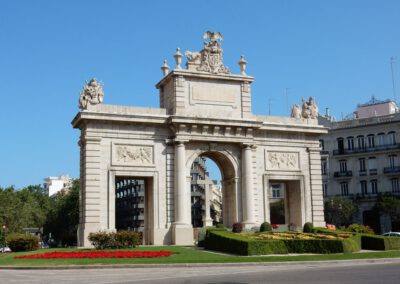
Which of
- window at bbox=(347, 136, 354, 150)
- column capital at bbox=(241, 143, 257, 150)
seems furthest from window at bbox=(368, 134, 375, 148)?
column capital at bbox=(241, 143, 257, 150)

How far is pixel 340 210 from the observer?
6656 centimetres

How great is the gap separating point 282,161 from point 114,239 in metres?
17.8

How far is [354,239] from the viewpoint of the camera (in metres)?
32.2

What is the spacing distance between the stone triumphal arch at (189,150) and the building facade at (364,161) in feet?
83.2

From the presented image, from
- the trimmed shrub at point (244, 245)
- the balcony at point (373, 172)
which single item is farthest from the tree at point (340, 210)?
the trimmed shrub at point (244, 245)

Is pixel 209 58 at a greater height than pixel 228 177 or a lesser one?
greater

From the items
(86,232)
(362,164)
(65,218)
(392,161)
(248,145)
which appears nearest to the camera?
(86,232)

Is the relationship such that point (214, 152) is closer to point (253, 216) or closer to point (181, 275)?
point (253, 216)

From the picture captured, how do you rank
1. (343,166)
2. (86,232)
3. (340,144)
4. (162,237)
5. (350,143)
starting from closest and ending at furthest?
(86,232)
(162,237)
(350,143)
(343,166)
(340,144)

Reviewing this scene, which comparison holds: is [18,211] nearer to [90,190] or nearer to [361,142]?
[90,190]

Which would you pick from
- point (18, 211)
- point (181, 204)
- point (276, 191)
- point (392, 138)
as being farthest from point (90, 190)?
point (276, 191)

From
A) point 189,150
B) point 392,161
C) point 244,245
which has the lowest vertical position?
point 244,245

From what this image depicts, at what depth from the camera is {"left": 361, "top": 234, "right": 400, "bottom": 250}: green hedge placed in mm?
33156

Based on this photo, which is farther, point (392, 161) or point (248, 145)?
point (392, 161)
